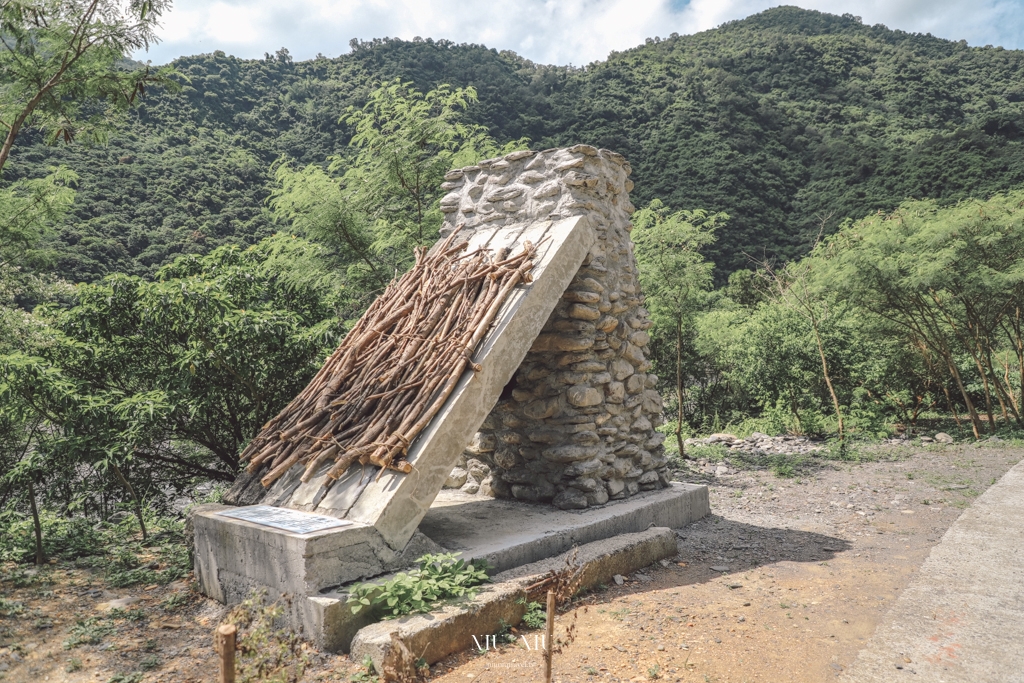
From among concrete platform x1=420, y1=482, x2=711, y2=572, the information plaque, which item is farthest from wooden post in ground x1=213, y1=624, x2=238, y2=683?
concrete platform x1=420, y1=482, x2=711, y2=572

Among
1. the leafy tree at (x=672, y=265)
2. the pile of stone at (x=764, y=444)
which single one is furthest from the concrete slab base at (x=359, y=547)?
the pile of stone at (x=764, y=444)

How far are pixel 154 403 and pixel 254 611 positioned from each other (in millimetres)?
2356

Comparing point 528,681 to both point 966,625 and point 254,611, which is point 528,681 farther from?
point 966,625

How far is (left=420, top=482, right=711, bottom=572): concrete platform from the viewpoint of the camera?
398 cm

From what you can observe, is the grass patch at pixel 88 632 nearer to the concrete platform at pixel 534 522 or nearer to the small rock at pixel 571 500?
the concrete platform at pixel 534 522

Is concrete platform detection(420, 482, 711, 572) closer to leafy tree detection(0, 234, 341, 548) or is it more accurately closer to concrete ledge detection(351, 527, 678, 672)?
concrete ledge detection(351, 527, 678, 672)

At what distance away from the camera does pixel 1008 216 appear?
10.0m

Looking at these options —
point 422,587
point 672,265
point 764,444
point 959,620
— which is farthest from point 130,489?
point 764,444

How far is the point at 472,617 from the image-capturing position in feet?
10.3

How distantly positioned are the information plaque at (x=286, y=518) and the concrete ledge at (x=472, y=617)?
599mm

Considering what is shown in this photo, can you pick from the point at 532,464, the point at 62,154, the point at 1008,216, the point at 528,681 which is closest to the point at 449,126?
the point at 532,464

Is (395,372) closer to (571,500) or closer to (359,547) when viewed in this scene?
(359,547)

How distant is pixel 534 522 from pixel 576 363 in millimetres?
1241

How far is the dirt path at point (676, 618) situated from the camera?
2984 mm
